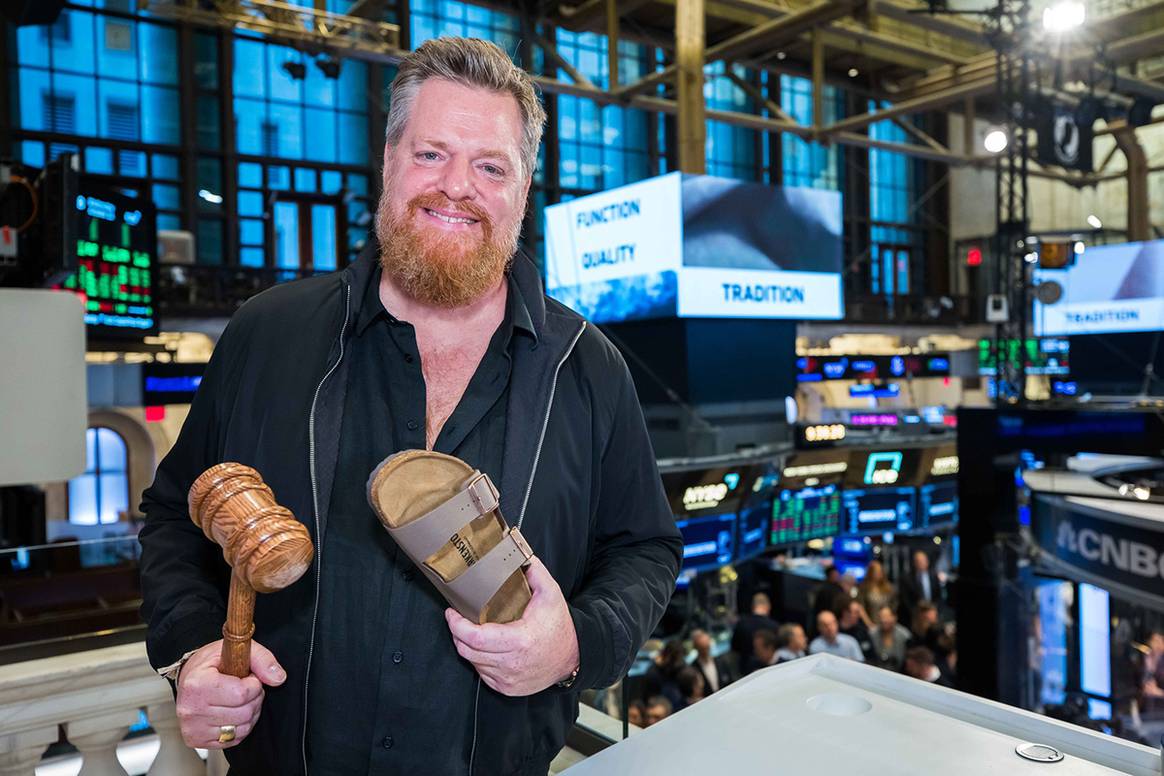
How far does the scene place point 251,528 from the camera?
104 centimetres

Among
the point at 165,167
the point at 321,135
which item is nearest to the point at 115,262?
the point at 165,167

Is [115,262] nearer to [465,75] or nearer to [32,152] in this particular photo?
[465,75]

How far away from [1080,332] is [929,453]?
4685mm

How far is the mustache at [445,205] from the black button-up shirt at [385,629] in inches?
9.3

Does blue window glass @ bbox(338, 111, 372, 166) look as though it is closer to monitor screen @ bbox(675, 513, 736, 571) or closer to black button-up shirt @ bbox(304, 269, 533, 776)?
monitor screen @ bbox(675, 513, 736, 571)

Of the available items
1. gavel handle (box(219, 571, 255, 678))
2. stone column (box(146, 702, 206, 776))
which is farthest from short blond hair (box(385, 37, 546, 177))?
stone column (box(146, 702, 206, 776))

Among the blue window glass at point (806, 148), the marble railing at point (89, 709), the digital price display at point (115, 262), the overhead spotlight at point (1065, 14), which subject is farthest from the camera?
the blue window glass at point (806, 148)

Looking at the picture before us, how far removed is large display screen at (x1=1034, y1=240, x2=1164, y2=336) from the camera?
1606 cm

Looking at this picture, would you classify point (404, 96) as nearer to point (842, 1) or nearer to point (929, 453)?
point (842, 1)

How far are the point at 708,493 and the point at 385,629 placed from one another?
35.2 feet

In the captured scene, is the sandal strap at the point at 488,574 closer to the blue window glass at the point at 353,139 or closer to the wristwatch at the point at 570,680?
the wristwatch at the point at 570,680

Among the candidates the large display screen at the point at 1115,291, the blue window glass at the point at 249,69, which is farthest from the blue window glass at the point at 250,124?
the large display screen at the point at 1115,291

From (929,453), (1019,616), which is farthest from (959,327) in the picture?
(1019,616)

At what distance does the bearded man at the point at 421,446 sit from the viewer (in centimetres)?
130
